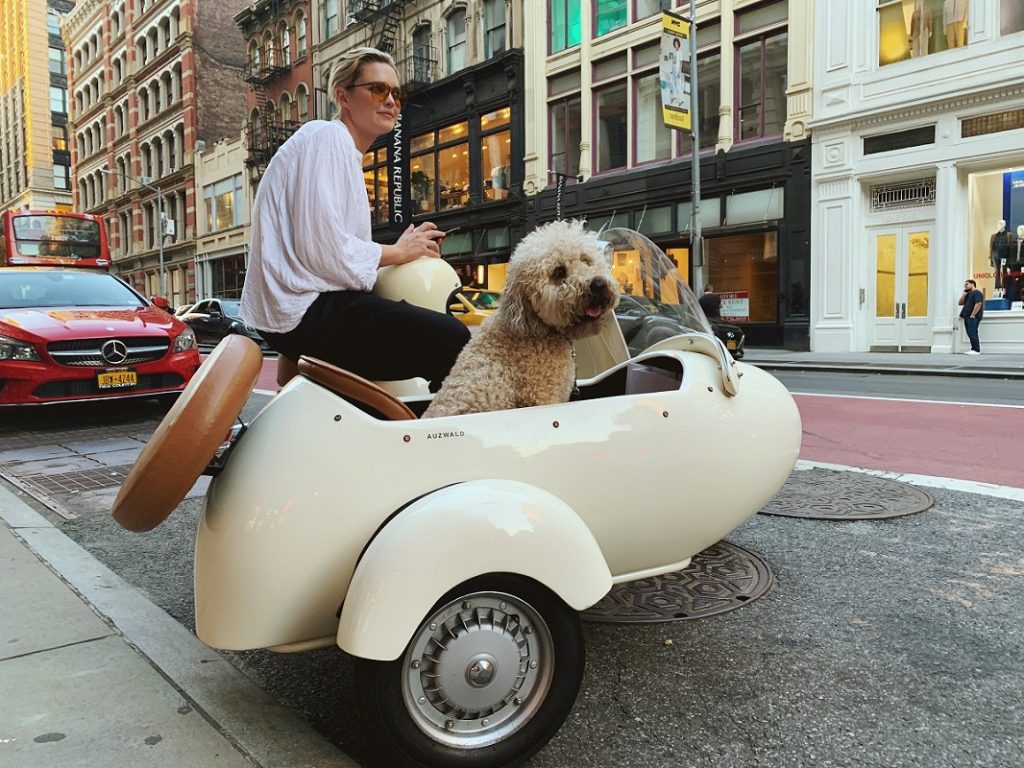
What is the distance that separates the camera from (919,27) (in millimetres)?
16438

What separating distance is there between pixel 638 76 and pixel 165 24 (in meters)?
38.0

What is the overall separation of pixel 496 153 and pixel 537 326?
83.6 ft

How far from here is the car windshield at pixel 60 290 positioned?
7.54 metres

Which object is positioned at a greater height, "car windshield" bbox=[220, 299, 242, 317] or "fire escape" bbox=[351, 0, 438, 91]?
"fire escape" bbox=[351, 0, 438, 91]

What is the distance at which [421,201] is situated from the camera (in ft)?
98.1

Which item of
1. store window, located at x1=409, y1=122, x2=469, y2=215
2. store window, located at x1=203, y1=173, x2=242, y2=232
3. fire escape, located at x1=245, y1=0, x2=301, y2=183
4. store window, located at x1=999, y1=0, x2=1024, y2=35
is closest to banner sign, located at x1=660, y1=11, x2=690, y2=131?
store window, located at x1=999, y1=0, x2=1024, y2=35

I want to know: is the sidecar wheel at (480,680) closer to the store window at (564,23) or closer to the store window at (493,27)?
the store window at (564,23)

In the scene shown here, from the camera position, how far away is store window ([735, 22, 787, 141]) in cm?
1886

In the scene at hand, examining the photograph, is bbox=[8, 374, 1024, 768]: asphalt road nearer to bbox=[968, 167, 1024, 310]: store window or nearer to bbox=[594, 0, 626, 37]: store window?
bbox=[968, 167, 1024, 310]: store window

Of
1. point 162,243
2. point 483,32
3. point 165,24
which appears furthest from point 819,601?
point 165,24

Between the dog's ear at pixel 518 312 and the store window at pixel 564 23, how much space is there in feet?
79.3

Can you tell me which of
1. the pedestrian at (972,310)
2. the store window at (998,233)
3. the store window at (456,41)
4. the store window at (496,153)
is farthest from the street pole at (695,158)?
the store window at (456,41)

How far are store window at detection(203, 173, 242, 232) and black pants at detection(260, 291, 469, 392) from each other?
4072 cm

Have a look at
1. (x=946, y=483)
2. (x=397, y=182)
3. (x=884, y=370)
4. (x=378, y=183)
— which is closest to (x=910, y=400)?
(x=884, y=370)
